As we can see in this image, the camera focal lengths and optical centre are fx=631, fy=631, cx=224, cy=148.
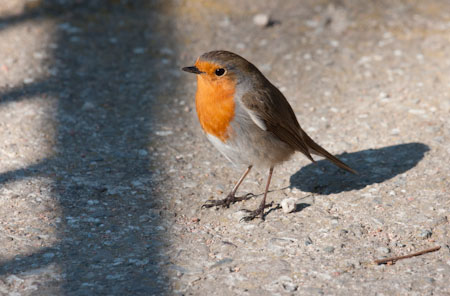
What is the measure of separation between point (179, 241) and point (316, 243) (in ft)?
Answer: 2.35

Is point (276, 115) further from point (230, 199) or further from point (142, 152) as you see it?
point (142, 152)

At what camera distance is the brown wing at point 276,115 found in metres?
3.52

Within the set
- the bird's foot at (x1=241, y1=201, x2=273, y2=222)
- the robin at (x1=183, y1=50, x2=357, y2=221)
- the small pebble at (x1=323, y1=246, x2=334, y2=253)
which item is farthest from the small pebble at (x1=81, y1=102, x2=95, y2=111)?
the small pebble at (x1=323, y1=246, x2=334, y2=253)

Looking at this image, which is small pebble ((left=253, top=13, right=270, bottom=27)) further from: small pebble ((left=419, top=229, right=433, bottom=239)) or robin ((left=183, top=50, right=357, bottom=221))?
small pebble ((left=419, top=229, right=433, bottom=239))

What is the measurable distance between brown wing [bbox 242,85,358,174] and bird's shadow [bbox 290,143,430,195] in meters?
0.25

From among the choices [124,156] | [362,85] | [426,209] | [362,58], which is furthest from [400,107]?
[124,156]

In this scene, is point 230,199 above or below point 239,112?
below

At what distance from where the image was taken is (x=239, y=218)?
3.60m

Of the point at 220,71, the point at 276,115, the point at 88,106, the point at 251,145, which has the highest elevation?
the point at 220,71

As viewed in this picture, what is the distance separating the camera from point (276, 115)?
3613 mm

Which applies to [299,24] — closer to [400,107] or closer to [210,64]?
[400,107]

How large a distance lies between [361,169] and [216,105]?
1.17m

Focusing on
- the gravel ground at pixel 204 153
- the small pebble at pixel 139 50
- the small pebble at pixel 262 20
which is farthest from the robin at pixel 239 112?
the small pebble at pixel 262 20

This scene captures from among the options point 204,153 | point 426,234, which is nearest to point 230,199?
point 204,153
